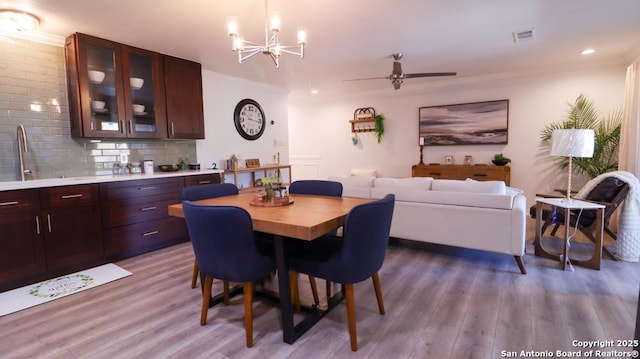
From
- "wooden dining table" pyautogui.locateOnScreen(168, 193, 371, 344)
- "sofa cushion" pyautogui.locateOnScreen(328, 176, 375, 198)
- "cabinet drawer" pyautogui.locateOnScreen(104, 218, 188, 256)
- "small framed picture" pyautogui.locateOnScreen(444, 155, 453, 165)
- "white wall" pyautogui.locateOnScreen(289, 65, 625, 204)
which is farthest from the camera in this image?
"small framed picture" pyautogui.locateOnScreen(444, 155, 453, 165)

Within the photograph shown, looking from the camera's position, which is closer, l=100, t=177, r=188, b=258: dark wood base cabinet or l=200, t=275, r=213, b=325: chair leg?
l=200, t=275, r=213, b=325: chair leg

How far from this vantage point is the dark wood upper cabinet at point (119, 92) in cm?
314

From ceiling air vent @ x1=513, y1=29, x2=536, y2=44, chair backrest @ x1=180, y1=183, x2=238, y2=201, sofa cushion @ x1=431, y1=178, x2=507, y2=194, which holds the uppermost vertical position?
ceiling air vent @ x1=513, y1=29, x2=536, y2=44

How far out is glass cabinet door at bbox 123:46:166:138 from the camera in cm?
346

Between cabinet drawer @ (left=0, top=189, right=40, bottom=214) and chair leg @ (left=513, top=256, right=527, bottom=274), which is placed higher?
cabinet drawer @ (left=0, top=189, right=40, bottom=214)

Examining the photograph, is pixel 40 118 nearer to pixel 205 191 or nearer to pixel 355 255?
pixel 205 191

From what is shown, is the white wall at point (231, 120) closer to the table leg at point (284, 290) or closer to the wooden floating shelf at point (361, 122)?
the wooden floating shelf at point (361, 122)

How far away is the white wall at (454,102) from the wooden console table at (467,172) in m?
0.34

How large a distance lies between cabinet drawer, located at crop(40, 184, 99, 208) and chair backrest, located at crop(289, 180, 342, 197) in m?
2.00

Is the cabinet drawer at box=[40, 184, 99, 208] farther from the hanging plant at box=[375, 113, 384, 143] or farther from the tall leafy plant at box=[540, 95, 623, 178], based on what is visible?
the tall leafy plant at box=[540, 95, 623, 178]

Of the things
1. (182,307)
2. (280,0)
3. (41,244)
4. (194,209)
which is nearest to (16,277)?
(41,244)

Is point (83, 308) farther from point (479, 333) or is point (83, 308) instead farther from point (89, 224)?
point (479, 333)

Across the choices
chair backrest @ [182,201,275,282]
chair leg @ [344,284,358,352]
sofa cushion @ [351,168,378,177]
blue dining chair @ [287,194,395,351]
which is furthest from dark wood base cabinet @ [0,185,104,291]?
sofa cushion @ [351,168,378,177]

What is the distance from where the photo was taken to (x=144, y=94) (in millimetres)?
3621
